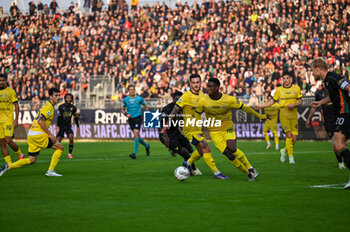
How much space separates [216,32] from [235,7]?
93.0 inches

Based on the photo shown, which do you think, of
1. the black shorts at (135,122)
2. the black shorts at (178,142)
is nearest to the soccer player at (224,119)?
the black shorts at (178,142)

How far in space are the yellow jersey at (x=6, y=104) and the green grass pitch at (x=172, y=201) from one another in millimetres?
1458

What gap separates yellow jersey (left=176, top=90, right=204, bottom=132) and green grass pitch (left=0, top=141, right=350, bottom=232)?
1.39 meters

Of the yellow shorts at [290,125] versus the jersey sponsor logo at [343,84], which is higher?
the jersey sponsor logo at [343,84]

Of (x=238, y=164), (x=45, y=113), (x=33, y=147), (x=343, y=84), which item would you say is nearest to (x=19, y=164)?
(x=33, y=147)

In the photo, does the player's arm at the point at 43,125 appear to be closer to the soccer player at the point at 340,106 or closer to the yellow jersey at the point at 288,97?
the soccer player at the point at 340,106

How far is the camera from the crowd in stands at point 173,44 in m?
28.4

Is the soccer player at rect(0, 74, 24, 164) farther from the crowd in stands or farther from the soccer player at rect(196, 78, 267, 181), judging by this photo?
the crowd in stands

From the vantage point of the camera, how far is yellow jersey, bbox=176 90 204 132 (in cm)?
1166

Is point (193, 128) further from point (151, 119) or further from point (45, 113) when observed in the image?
point (151, 119)

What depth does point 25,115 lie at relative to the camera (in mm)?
32750

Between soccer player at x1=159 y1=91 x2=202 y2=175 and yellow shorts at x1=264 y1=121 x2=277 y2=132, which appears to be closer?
soccer player at x1=159 y1=91 x2=202 y2=175

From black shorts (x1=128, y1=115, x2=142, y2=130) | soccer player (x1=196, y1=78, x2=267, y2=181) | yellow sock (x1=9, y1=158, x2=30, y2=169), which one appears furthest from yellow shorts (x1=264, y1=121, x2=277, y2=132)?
yellow sock (x1=9, y1=158, x2=30, y2=169)

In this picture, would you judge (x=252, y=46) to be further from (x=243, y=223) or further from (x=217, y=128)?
(x=243, y=223)
